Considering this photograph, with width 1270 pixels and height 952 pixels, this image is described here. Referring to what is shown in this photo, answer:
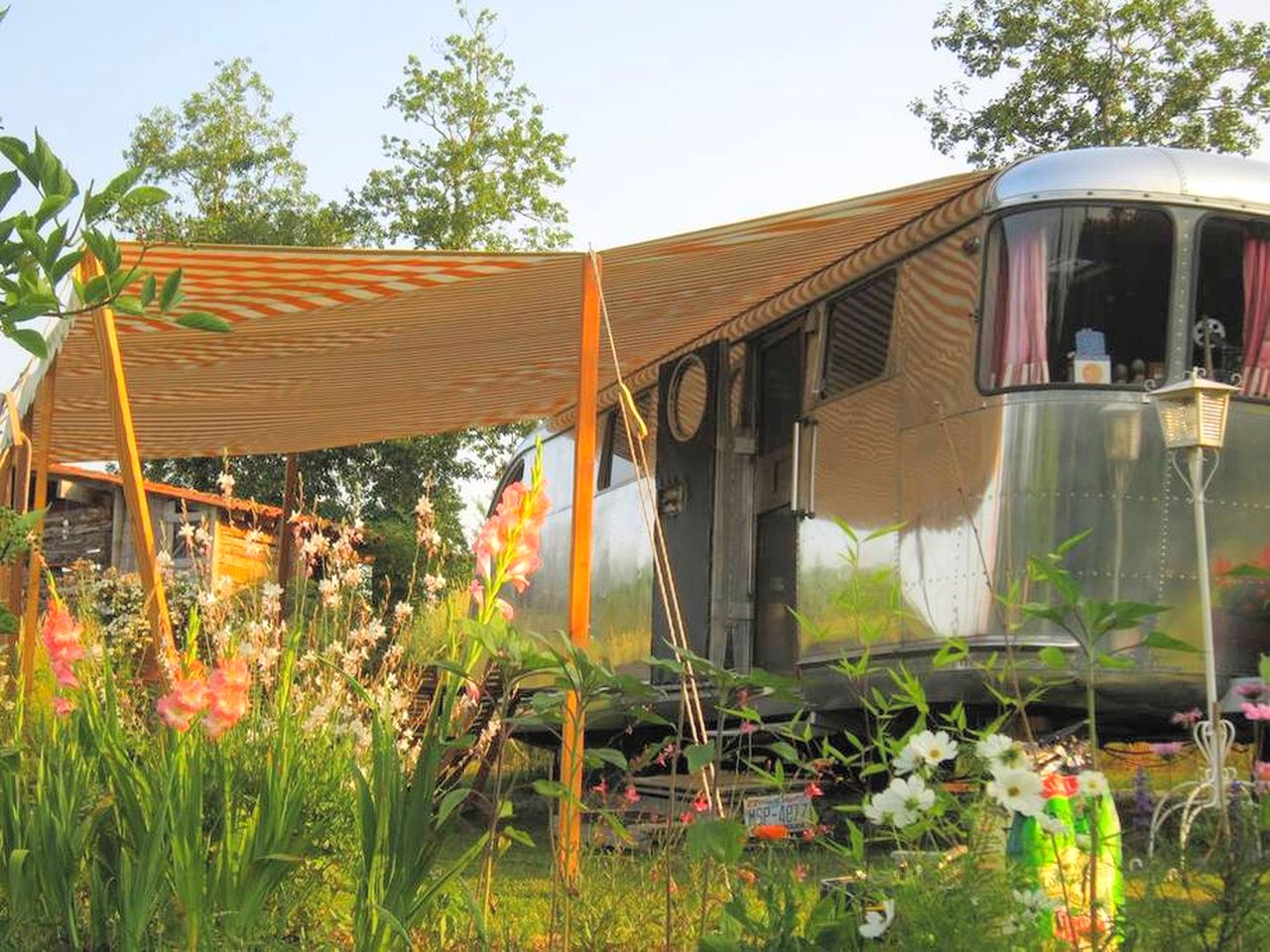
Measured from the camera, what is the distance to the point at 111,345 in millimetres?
6293

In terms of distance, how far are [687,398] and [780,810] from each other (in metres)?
3.50

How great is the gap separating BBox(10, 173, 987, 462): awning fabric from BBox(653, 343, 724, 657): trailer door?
24cm

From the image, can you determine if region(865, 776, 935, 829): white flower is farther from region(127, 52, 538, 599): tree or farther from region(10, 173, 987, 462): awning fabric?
region(127, 52, 538, 599): tree

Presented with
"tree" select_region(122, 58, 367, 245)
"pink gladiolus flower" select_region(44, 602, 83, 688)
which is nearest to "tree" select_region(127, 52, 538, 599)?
"tree" select_region(122, 58, 367, 245)

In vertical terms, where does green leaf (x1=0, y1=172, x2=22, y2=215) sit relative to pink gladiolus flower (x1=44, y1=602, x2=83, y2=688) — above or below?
above

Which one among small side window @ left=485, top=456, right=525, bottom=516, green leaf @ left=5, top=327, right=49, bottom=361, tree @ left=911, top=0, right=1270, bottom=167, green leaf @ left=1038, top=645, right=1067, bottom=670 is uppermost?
tree @ left=911, top=0, right=1270, bottom=167

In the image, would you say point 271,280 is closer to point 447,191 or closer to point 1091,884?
point 1091,884

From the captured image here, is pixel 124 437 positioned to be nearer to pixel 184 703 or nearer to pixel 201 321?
pixel 184 703

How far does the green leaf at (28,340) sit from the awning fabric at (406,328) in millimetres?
3035

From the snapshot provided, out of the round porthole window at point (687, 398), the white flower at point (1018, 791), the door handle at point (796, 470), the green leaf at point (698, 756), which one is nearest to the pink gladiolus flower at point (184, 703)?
the green leaf at point (698, 756)

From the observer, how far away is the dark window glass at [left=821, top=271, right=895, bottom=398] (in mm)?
7246

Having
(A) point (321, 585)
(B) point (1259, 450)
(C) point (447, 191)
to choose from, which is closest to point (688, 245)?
(A) point (321, 585)

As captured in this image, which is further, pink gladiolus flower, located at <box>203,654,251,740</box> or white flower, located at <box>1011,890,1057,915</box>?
pink gladiolus flower, located at <box>203,654,251,740</box>

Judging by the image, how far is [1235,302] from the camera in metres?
6.38
